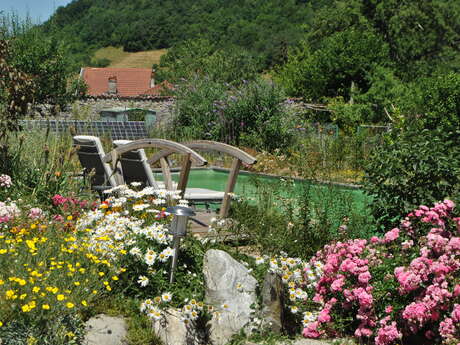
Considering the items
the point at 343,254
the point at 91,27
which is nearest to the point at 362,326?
the point at 343,254

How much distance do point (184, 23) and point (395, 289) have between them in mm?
59502

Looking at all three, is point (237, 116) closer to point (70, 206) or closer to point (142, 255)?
point (70, 206)

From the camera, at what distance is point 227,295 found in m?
3.67

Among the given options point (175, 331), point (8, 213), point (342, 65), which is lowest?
point (175, 331)

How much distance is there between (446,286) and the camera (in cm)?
345

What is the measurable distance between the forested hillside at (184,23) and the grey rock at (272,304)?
30897 mm

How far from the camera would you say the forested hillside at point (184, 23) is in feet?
152

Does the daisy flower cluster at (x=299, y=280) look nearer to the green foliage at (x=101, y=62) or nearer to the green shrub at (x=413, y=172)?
the green shrub at (x=413, y=172)

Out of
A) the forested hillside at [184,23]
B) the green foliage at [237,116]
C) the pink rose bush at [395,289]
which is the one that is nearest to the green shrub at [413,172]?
the pink rose bush at [395,289]

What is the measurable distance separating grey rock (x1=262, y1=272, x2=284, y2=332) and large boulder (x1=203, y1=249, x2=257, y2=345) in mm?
97

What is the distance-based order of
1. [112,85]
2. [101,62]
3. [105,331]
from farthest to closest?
[101,62] < [112,85] < [105,331]

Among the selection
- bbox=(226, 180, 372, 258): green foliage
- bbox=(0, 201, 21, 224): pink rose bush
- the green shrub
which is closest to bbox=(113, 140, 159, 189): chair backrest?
bbox=(226, 180, 372, 258): green foliage

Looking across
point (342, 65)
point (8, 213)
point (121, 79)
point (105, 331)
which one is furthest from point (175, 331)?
point (121, 79)

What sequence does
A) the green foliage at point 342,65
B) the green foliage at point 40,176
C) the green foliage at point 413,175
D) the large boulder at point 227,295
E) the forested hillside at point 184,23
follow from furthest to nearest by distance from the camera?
the forested hillside at point 184,23, the green foliage at point 342,65, the green foliage at point 40,176, the green foliage at point 413,175, the large boulder at point 227,295
